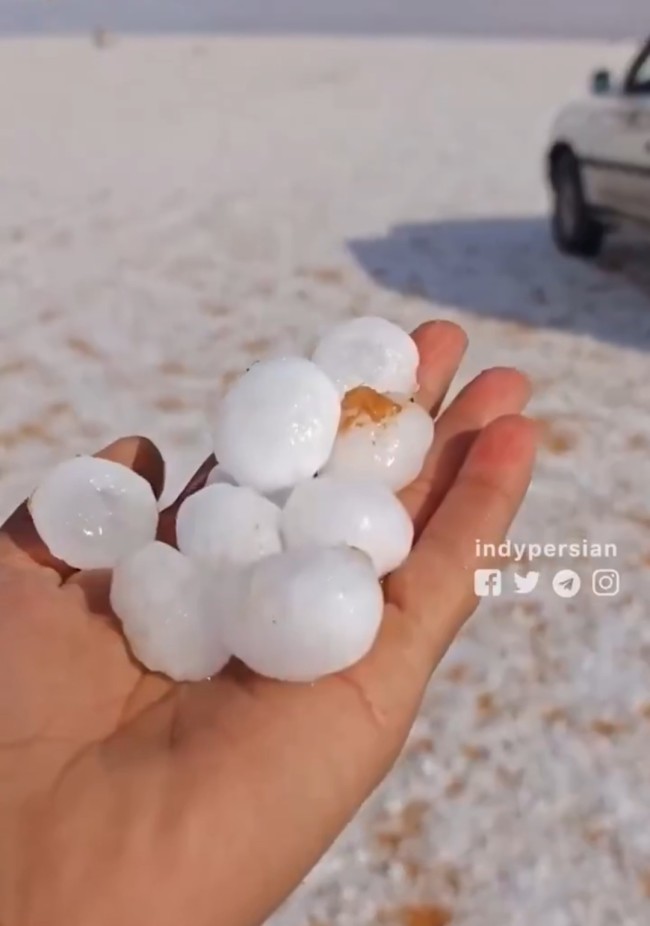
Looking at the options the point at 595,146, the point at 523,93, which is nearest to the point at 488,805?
the point at 595,146

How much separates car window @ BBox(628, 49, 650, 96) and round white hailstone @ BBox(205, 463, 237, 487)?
2995 millimetres

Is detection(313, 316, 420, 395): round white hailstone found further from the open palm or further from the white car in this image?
the white car

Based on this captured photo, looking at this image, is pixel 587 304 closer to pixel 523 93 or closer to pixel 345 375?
pixel 345 375

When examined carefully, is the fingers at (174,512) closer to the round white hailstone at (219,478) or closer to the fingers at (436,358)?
the round white hailstone at (219,478)

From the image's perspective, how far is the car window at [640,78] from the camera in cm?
398

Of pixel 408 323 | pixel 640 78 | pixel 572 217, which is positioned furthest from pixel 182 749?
pixel 572 217

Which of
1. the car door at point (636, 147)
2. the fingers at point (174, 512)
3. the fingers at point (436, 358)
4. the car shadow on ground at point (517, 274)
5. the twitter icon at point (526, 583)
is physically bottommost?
the car shadow on ground at point (517, 274)

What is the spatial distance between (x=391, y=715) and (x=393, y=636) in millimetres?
96

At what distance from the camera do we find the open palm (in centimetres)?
106

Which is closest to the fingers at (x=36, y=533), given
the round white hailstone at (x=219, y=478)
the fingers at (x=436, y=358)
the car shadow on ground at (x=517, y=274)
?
the round white hailstone at (x=219, y=478)

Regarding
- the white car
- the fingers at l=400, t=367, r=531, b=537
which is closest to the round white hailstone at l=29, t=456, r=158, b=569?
the fingers at l=400, t=367, r=531, b=537

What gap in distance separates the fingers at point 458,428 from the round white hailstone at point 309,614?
29 cm

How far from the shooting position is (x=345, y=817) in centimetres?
118

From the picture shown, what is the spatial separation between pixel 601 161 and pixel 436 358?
8.41 feet
